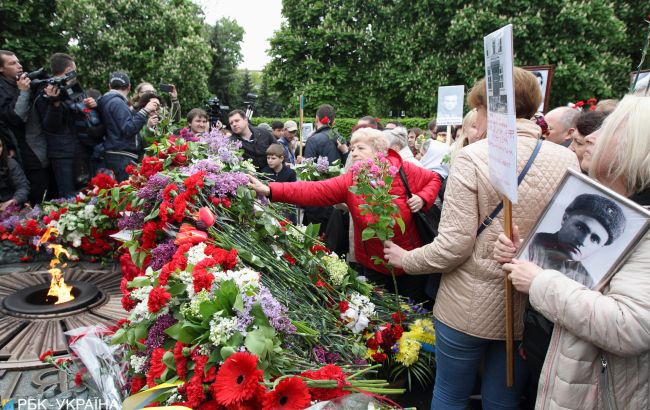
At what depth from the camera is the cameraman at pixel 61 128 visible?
5320mm

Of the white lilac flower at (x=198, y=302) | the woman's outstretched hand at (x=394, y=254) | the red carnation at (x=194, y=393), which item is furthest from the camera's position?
the woman's outstretched hand at (x=394, y=254)

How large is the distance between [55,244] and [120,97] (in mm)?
1943

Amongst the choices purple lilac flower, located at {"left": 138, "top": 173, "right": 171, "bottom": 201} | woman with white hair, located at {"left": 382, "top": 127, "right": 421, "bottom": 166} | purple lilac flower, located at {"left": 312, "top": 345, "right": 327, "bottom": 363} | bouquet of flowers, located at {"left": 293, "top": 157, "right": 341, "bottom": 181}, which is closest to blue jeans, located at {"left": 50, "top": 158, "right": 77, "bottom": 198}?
bouquet of flowers, located at {"left": 293, "top": 157, "right": 341, "bottom": 181}

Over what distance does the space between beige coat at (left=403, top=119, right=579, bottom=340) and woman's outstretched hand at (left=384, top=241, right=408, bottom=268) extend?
11.9 inches

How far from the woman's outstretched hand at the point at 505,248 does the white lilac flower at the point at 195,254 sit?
1.28 m

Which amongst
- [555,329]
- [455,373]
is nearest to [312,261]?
[455,373]

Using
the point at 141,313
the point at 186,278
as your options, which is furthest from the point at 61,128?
the point at 186,278

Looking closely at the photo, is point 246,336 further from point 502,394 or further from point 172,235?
point 502,394

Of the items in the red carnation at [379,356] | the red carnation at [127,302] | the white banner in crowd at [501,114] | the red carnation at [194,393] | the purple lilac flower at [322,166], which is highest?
the white banner in crowd at [501,114]

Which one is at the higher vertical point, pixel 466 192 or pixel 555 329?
pixel 466 192

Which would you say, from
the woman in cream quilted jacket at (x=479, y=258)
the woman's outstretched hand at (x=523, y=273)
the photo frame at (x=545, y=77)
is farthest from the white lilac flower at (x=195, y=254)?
the photo frame at (x=545, y=77)

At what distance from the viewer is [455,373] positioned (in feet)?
7.06

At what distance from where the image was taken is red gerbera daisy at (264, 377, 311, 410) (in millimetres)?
1415

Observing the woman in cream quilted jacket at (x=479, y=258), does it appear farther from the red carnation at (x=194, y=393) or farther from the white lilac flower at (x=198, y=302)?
the red carnation at (x=194, y=393)
